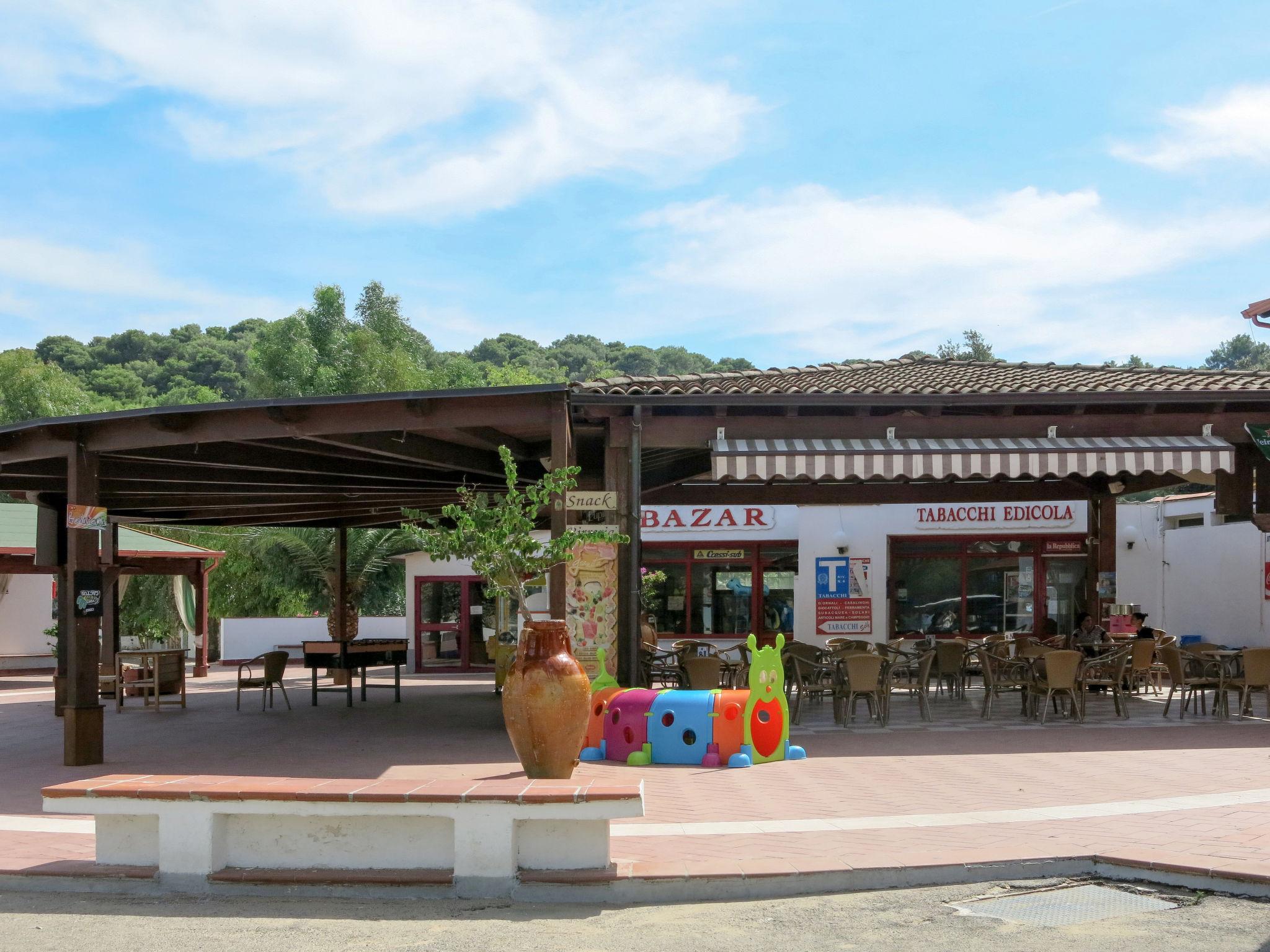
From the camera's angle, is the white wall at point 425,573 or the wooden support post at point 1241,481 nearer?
the wooden support post at point 1241,481

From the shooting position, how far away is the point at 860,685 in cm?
1192

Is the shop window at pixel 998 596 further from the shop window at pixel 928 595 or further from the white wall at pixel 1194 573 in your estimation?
the white wall at pixel 1194 573

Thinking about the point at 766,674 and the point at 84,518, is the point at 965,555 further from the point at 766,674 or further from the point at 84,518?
the point at 84,518

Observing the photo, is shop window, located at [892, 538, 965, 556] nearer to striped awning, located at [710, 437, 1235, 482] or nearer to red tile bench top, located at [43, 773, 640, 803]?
striped awning, located at [710, 437, 1235, 482]

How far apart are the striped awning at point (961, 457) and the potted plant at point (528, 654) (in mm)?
3407

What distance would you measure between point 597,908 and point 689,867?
0.53 m

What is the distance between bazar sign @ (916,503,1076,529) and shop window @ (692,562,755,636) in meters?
3.57

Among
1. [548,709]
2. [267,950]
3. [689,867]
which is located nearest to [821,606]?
[548,709]

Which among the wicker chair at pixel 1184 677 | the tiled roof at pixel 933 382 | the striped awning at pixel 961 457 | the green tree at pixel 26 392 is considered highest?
the green tree at pixel 26 392

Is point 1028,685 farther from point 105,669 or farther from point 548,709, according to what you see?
point 105,669

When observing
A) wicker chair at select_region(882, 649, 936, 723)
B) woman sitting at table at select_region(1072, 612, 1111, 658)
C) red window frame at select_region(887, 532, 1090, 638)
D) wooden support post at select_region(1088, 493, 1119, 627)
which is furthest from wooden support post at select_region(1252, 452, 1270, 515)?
red window frame at select_region(887, 532, 1090, 638)

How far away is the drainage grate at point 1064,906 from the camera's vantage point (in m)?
5.10

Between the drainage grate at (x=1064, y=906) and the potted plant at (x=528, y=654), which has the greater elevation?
the potted plant at (x=528, y=654)

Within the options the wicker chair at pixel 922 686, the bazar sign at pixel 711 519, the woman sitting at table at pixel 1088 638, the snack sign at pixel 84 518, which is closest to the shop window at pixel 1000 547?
the bazar sign at pixel 711 519
